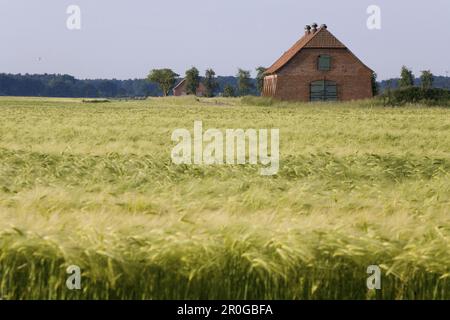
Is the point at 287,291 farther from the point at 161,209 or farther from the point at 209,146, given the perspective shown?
the point at 209,146

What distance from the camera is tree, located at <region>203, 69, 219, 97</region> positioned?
349 ft

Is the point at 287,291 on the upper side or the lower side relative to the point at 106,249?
lower

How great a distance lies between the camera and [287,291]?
4340 millimetres

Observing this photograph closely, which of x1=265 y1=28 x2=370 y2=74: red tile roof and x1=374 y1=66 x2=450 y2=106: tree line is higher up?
x1=265 y1=28 x2=370 y2=74: red tile roof

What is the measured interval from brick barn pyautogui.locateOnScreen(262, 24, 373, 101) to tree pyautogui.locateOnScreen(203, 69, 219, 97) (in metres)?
56.8

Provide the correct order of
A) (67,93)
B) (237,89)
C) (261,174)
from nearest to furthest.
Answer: (261,174) < (237,89) < (67,93)
